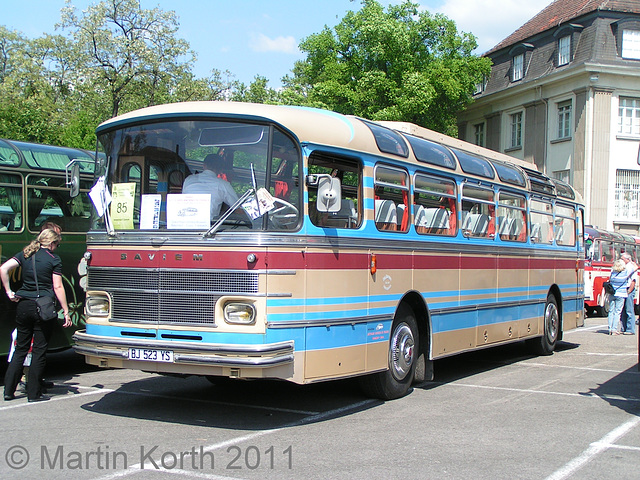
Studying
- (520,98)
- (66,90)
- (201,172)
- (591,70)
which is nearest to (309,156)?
(201,172)

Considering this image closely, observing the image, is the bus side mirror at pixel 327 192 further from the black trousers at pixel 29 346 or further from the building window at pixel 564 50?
the building window at pixel 564 50

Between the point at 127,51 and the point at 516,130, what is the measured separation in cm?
2239

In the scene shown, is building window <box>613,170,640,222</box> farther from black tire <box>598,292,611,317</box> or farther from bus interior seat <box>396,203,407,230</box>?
bus interior seat <box>396,203,407,230</box>

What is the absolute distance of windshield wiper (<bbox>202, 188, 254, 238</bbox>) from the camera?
7145 millimetres

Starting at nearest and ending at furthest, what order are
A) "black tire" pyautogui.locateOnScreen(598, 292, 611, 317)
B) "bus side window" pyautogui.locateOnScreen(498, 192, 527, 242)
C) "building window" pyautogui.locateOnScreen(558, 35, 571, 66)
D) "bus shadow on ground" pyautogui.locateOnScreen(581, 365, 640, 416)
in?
"bus shadow on ground" pyautogui.locateOnScreen(581, 365, 640, 416) < "bus side window" pyautogui.locateOnScreen(498, 192, 527, 242) < "black tire" pyautogui.locateOnScreen(598, 292, 611, 317) < "building window" pyautogui.locateOnScreen(558, 35, 571, 66)

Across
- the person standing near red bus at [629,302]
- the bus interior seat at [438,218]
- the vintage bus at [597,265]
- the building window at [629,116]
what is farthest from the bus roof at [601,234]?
the bus interior seat at [438,218]

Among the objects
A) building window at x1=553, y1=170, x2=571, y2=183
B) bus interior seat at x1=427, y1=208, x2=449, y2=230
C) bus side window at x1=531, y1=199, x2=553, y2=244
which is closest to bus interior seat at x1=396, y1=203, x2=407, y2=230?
bus interior seat at x1=427, y1=208, x2=449, y2=230

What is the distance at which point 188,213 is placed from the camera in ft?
24.2

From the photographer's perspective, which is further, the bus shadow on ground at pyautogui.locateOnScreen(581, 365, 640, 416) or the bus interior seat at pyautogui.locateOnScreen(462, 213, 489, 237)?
the bus interior seat at pyautogui.locateOnScreen(462, 213, 489, 237)

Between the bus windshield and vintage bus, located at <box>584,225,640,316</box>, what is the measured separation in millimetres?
19297

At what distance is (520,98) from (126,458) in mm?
39618

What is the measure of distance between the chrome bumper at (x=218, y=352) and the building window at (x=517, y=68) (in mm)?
38340

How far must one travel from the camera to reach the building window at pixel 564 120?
38438 mm

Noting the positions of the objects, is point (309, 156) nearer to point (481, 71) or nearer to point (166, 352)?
point (166, 352)
